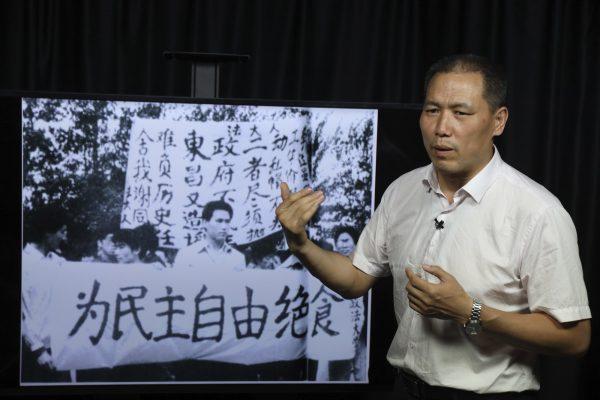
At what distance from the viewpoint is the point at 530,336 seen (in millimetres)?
1615

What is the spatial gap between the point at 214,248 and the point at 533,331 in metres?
1.16

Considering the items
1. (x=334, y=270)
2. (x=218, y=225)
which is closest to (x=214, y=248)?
(x=218, y=225)

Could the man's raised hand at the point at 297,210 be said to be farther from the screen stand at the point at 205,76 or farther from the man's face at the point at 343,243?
the screen stand at the point at 205,76

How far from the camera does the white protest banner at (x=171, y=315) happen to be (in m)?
2.35

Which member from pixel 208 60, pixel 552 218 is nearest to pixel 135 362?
pixel 208 60

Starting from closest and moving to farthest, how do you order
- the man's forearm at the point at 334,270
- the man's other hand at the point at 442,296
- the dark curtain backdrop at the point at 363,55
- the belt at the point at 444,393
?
1. the man's other hand at the point at 442,296
2. the belt at the point at 444,393
3. the man's forearm at the point at 334,270
4. the dark curtain backdrop at the point at 363,55

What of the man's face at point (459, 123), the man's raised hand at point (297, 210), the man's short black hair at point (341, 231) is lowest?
the man's short black hair at point (341, 231)

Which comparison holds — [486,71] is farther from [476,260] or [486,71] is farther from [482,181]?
[476,260]

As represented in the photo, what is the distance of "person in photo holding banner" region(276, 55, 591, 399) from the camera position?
1626 mm

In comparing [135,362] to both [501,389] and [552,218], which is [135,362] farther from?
[552,218]

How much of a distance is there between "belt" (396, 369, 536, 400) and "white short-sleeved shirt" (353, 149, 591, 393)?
0.02 metres

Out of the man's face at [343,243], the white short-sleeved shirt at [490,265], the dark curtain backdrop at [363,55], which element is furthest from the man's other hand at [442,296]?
the dark curtain backdrop at [363,55]

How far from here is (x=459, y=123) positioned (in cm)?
176

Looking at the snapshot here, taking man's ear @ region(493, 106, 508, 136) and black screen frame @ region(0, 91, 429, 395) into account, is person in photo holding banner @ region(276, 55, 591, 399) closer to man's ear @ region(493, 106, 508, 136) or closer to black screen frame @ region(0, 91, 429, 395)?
man's ear @ region(493, 106, 508, 136)
